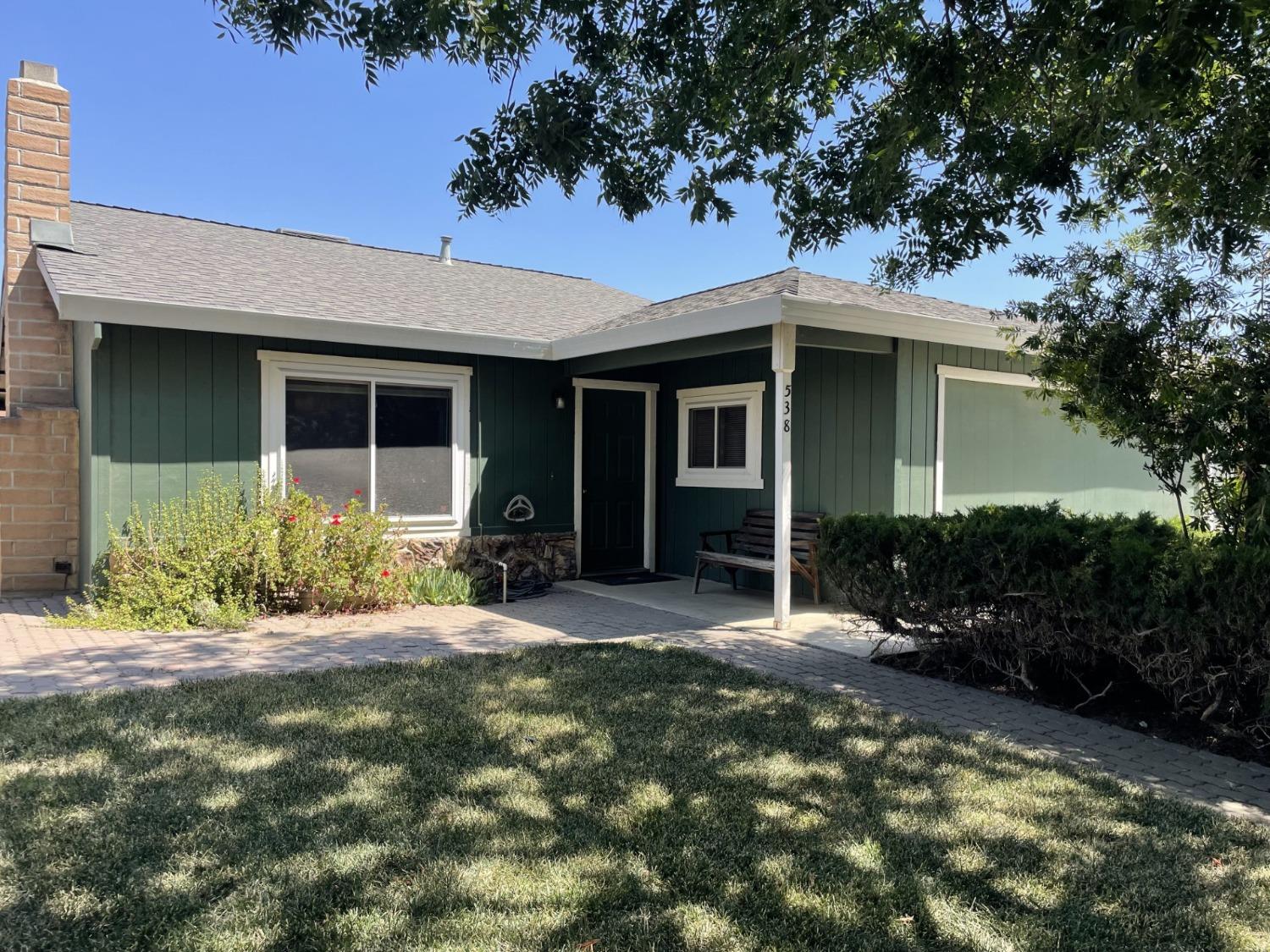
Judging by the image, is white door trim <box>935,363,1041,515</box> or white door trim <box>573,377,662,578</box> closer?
white door trim <box>935,363,1041,515</box>

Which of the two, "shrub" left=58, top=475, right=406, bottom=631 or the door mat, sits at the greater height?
"shrub" left=58, top=475, right=406, bottom=631

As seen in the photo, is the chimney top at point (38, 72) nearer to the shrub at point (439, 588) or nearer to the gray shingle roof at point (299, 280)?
the gray shingle roof at point (299, 280)

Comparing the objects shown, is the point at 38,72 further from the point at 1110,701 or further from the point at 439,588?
the point at 1110,701

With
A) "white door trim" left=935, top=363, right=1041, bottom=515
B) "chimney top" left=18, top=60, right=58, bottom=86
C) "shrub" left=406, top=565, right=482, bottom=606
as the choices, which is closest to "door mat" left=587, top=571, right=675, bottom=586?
"shrub" left=406, top=565, right=482, bottom=606

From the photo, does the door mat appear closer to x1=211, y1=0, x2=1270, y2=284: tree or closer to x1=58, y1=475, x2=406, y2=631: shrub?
x1=58, y1=475, x2=406, y2=631: shrub

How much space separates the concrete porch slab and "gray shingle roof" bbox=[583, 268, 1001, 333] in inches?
112

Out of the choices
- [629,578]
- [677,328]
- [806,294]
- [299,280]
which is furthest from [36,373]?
[806,294]

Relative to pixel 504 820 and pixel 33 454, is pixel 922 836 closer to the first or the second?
pixel 504 820

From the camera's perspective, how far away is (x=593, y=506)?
10023mm

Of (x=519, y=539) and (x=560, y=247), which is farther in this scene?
(x=560, y=247)

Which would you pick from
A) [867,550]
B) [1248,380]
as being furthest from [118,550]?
[1248,380]

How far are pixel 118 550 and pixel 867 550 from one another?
20.1 ft

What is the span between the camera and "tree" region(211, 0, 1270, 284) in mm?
4109

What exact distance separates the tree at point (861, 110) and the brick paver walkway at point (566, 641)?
292 centimetres
